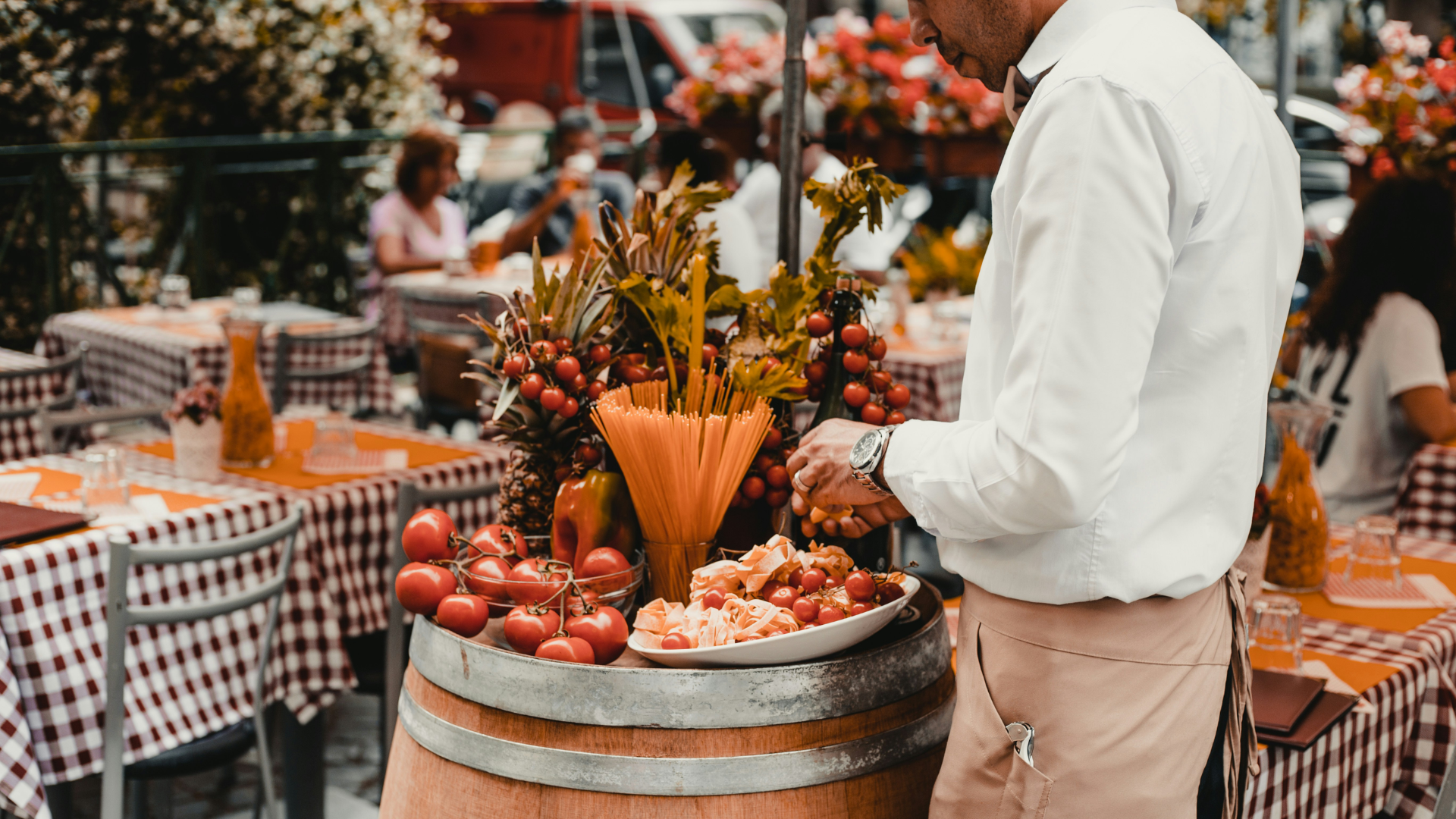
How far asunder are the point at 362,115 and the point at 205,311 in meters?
3.77

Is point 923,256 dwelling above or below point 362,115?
below

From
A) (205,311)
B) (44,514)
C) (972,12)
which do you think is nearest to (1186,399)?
(972,12)

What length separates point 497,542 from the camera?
61.1 inches

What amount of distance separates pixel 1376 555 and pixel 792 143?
52.3 inches

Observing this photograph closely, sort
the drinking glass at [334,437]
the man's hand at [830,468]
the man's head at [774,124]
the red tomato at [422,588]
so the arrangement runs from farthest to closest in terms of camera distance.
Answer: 1. the man's head at [774,124]
2. the drinking glass at [334,437]
3. the red tomato at [422,588]
4. the man's hand at [830,468]

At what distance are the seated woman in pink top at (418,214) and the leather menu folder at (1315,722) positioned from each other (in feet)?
16.2

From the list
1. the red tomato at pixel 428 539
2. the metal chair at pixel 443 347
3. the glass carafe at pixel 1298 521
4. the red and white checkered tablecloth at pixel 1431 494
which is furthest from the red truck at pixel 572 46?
the red tomato at pixel 428 539

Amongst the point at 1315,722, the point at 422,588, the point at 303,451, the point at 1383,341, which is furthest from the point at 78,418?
the point at 1383,341

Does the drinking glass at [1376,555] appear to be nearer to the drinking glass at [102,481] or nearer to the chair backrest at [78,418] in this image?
the drinking glass at [102,481]

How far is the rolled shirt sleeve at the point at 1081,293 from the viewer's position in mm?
1070

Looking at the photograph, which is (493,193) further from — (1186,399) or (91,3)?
(1186,399)

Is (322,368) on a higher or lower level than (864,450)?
lower

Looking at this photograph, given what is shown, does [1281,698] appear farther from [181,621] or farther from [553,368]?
[181,621]

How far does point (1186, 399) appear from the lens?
3.86 ft
